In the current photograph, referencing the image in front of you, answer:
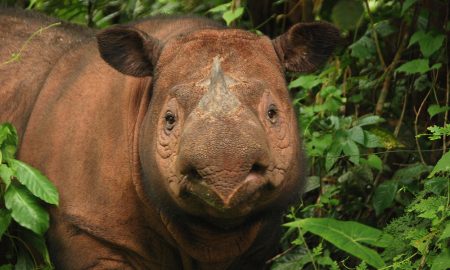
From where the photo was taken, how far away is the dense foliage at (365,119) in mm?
6348

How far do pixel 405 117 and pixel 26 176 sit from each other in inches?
109

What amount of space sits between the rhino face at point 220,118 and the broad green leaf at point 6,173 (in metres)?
0.63

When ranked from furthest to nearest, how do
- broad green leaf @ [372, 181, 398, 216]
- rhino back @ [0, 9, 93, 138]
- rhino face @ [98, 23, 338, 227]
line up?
1. broad green leaf @ [372, 181, 398, 216]
2. rhino back @ [0, 9, 93, 138]
3. rhino face @ [98, 23, 338, 227]

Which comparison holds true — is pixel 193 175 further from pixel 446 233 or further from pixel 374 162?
pixel 374 162

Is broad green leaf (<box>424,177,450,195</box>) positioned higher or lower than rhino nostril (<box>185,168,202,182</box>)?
lower

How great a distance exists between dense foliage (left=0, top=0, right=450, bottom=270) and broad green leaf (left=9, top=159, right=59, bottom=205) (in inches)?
49.7

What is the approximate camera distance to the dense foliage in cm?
635

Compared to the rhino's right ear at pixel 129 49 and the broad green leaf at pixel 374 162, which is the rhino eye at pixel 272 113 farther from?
the broad green leaf at pixel 374 162

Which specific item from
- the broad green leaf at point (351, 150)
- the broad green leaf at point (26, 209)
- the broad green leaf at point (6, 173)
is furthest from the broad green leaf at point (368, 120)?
the broad green leaf at point (6, 173)

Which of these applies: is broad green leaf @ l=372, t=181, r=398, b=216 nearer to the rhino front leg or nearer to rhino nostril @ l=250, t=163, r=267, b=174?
the rhino front leg

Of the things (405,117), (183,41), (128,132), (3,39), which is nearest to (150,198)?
(128,132)

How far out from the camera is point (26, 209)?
540 cm

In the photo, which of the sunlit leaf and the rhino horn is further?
the sunlit leaf

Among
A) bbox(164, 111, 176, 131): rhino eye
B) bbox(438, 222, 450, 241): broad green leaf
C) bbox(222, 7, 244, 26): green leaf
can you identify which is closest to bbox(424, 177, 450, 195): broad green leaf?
bbox(438, 222, 450, 241): broad green leaf
